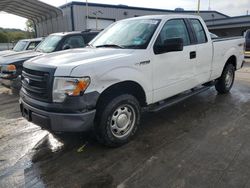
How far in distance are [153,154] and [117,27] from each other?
2617 millimetres

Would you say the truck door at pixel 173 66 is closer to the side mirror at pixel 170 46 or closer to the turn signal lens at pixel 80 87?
the side mirror at pixel 170 46

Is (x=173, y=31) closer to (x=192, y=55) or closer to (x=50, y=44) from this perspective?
(x=192, y=55)

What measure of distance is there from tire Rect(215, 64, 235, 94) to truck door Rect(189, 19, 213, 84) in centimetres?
102

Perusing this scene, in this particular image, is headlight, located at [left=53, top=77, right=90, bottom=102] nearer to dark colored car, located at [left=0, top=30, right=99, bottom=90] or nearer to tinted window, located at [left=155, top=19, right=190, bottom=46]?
tinted window, located at [left=155, top=19, right=190, bottom=46]

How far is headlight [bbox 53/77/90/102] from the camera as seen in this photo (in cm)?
308

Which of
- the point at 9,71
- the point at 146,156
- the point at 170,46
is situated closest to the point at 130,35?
the point at 170,46

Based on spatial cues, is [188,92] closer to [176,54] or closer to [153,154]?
[176,54]

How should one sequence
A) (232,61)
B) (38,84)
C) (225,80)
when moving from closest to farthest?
(38,84) → (225,80) → (232,61)

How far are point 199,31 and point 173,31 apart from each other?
3.21 ft

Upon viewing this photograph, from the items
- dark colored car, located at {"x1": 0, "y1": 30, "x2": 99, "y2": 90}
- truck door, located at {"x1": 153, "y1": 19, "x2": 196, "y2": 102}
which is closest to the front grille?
truck door, located at {"x1": 153, "y1": 19, "x2": 196, "y2": 102}

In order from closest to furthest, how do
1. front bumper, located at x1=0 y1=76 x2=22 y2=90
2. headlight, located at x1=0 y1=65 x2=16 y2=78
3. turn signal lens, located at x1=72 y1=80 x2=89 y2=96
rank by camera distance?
1. turn signal lens, located at x1=72 y1=80 x2=89 y2=96
2. front bumper, located at x1=0 y1=76 x2=22 y2=90
3. headlight, located at x1=0 y1=65 x2=16 y2=78

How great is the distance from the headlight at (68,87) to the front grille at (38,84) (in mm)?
102

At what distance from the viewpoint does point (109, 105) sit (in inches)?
136

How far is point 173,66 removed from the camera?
171 inches
